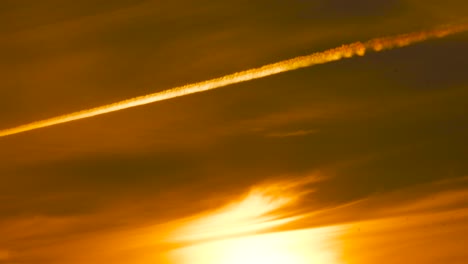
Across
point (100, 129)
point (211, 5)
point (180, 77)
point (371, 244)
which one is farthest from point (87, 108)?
point (371, 244)

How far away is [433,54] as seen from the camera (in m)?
7.04

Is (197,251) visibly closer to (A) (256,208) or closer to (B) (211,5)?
(A) (256,208)

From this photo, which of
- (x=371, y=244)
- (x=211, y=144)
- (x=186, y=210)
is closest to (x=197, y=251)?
(x=186, y=210)

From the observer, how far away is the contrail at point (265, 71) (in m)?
6.97

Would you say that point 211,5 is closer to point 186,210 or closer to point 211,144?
point 211,144

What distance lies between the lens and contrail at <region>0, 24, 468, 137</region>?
697cm

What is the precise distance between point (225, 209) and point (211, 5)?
67.0 inches

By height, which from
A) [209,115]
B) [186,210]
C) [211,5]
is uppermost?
[211,5]

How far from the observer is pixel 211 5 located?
703 cm

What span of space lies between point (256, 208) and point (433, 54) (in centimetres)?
188

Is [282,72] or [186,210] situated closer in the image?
[282,72]

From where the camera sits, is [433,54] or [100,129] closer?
[433,54]

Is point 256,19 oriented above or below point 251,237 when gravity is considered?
above

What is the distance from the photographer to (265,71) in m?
7.22
